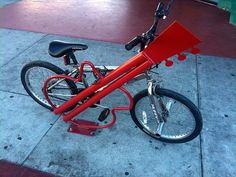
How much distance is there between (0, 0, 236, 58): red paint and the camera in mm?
4934

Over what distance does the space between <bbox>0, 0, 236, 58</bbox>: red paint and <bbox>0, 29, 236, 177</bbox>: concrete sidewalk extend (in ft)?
4.12

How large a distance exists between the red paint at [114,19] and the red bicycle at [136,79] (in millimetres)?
2059

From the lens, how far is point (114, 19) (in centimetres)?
573

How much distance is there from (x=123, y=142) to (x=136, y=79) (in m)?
0.79

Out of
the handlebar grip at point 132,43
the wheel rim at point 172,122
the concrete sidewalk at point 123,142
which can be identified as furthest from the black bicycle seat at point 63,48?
the concrete sidewalk at point 123,142

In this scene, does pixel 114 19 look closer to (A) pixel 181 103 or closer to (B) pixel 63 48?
(B) pixel 63 48

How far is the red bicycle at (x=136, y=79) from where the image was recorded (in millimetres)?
2098

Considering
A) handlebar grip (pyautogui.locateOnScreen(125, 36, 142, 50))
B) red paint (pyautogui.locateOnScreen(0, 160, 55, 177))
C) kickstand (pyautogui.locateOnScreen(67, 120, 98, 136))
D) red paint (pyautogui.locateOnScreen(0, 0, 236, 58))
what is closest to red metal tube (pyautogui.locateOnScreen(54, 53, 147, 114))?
handlebar grip (pyautogui.locateOnScreen(125, 36, 142, 50))

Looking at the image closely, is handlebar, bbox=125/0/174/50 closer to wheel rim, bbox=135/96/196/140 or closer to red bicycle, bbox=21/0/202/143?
red bicycle, bbox=21/0/202/143

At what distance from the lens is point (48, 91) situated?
2.89 m

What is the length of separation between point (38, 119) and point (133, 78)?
1.40 metres

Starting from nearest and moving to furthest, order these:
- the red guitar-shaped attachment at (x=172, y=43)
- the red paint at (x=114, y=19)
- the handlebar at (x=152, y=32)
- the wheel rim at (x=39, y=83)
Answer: the red guitar-shaped attachment at (x=172, y=43) < the handlebar at (x=152, y=32) < the wheel rim at (x=39, y=83) < the red paint at (x=114, y=19)

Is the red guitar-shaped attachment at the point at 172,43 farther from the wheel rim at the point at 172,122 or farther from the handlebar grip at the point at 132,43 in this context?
the wheel rim at the point at 172,122

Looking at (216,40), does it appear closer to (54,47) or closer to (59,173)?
(54,47)
